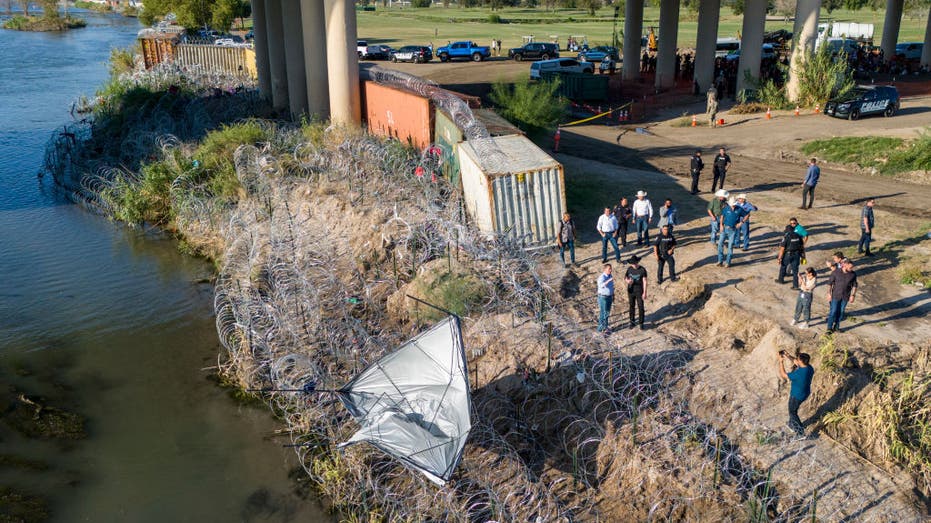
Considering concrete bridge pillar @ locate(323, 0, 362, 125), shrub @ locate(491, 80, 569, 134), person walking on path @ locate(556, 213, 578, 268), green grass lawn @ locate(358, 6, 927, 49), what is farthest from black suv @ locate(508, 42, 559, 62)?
person walking on path @ locate(556, 213, 578, 268)

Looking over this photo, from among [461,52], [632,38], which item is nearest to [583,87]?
[632,38]

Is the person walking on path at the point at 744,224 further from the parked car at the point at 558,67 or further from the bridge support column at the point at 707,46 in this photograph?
the parked car at the point at 558,67

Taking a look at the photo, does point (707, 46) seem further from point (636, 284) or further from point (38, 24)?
point (38, 24)

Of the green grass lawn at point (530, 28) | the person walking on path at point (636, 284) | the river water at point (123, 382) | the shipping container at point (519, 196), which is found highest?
the green grass lawn at point (530, 28)

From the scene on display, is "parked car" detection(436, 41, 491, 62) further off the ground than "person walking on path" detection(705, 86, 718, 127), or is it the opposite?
"parked car" detection(436, 41, 491, 62)

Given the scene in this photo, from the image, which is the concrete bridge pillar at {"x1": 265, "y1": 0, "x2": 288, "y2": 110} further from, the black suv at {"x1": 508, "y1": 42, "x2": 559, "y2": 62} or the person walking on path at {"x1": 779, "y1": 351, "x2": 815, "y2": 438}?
the person walking on path at {"x1": 779, "y1": 351, "x2": 815, "y2": 438}

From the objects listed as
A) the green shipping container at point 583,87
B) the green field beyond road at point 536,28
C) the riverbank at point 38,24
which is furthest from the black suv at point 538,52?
the riverbank at point 38,24
